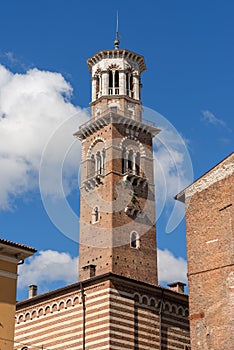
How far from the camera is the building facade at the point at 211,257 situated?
58.7ft

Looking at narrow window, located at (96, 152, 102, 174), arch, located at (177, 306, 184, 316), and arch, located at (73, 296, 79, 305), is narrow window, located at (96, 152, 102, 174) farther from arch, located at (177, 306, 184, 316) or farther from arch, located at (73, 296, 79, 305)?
arch, located at (73, 296, 79, 305)

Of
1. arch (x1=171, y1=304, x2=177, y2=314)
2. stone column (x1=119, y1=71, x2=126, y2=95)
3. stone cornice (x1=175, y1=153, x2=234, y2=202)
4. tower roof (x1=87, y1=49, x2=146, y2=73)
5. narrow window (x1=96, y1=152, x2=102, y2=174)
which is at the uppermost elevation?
tower roof (x1=87, y1=49, x2=146, y2=73)

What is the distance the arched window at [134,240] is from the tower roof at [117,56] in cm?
1199

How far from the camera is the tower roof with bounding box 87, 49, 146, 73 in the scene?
39.9 metres

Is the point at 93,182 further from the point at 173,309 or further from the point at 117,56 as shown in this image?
the point at 173,309

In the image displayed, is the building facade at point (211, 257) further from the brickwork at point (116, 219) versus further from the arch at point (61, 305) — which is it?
the brickwork at point (116, 219)

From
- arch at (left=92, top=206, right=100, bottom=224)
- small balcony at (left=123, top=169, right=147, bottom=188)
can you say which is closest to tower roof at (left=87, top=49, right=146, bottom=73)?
small balcony at (left=123, top=169, right=147, bottom=188)

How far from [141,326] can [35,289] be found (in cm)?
657

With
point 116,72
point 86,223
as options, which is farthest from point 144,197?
point 116,72

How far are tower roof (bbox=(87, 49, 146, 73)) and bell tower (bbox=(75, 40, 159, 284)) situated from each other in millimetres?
62

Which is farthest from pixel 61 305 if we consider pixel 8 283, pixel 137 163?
pixel 137 163

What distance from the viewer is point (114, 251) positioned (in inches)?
1291

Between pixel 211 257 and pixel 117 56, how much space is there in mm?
23474

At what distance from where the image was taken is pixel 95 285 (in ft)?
80.4
